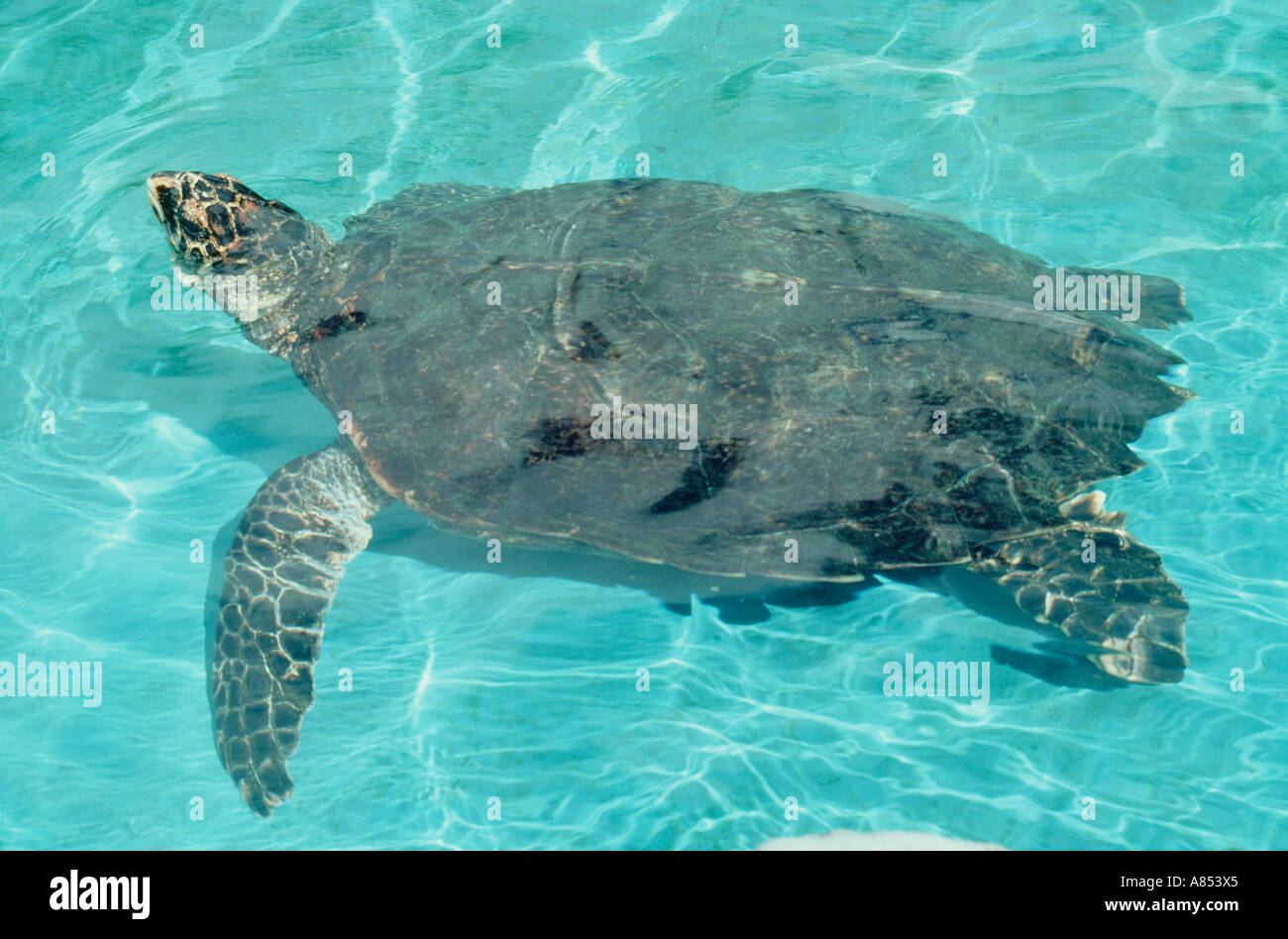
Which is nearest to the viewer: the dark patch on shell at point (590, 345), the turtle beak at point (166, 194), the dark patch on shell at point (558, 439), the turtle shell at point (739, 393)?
the turtle shell at point (739, 393)

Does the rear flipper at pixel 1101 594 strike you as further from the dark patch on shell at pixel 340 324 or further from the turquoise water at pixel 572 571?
the dark patch on shell at pixel 340 324

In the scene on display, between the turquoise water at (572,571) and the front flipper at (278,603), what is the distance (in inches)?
11.1

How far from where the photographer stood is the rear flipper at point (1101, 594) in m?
6.10

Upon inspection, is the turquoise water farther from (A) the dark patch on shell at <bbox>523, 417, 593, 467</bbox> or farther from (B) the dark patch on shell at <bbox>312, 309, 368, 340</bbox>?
(A) the dark patch on shell at <bbox>523, 417, 593, 467</bbox>

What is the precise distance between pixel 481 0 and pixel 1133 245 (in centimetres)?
932

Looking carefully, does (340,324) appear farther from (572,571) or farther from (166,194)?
(572,571)

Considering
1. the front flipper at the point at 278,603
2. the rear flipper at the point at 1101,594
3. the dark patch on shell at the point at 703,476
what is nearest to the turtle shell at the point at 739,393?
the dark patch on shell at the point at 703,476

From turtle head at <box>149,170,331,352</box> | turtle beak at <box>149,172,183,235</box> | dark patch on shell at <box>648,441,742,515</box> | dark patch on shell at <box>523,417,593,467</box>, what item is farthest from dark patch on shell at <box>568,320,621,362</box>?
turtle beak at <box>149,172,183,235</box>

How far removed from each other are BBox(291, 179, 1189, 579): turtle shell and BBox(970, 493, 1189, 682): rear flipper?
0.88ft

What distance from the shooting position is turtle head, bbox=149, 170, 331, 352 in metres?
7.62

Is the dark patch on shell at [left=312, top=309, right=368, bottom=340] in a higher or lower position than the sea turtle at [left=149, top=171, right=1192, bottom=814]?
higher

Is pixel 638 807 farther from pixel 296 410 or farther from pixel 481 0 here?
pixel 481 0

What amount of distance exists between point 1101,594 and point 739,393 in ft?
9.66

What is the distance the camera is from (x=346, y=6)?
1254cm
